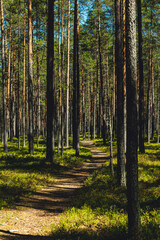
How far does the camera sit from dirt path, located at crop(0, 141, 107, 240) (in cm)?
490

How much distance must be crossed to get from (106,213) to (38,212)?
2.14 meters

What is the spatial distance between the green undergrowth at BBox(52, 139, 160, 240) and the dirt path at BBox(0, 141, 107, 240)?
394 millimetres

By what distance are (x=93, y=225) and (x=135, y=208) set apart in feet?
5.15

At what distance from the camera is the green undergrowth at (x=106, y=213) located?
4.63 meters

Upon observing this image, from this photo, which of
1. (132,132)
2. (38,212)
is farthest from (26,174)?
(132,132)

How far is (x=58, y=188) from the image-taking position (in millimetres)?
8688

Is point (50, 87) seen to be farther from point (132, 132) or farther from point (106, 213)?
point (132, 132)

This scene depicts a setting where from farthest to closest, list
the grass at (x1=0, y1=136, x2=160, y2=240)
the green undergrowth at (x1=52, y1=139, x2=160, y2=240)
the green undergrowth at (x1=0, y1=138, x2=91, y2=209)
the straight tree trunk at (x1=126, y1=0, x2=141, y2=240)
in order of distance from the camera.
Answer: the green undergrowth at (x1=0, y1=138, x2=91, y2=209), the grass at (x1=0, y1=136, x2=160, y2=240), the green undergrowth at (x1=52, y1=139, x2=160, y2=240), the straight tree trunk at (x1=126, y1=0, x2=141, y2=240)

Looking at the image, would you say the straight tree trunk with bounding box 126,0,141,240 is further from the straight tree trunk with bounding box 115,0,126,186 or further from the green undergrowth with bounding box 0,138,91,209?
the green undergrowth with bounding box 0,138,91,209

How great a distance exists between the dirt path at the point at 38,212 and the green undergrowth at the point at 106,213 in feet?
1.29

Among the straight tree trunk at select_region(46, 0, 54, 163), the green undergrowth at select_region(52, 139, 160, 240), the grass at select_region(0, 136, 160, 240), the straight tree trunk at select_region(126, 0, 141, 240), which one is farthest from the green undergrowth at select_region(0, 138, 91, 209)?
the straight tree trunk at select_region(126, 0, 141, 240)

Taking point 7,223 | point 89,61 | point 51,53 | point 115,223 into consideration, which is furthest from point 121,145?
point 89,61

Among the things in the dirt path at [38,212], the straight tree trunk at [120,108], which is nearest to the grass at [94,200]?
the dirt path at [38,212]

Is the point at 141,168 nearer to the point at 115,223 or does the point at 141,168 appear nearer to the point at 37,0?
the point at 115,223
